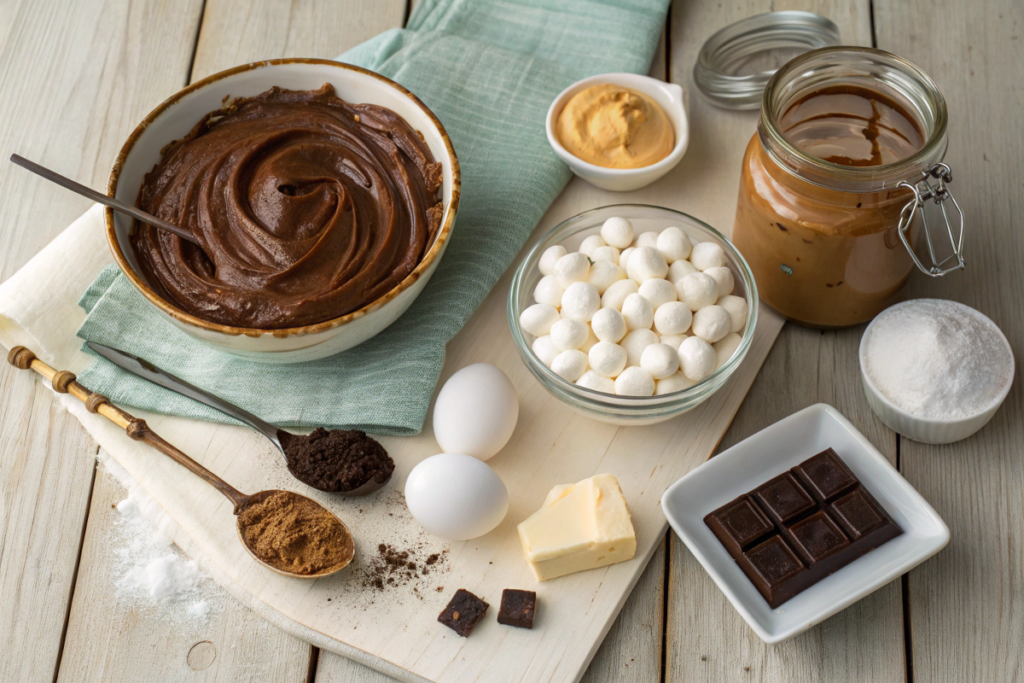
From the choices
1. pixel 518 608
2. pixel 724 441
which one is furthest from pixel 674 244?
pixel 518 608

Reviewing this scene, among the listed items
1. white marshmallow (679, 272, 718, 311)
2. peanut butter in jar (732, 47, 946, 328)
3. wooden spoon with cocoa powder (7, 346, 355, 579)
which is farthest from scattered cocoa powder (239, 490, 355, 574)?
peanut butter in jar (732, 47, 946, 328)

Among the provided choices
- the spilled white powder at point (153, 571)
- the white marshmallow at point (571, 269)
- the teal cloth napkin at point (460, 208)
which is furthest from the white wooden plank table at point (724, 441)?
the white marshmallow at point (571, 269)

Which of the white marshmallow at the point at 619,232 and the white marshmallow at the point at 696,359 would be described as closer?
the white marshmallow at the point at 696,359

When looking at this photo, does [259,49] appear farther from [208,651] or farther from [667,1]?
[208,651]

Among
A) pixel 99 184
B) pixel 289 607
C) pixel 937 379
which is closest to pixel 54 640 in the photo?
pixel 289 607

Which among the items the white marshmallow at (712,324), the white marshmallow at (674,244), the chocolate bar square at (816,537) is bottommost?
the chocolate bar square at (816,537)

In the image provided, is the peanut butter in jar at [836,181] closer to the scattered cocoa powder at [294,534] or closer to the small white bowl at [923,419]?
the small white bowl at [923,419]
